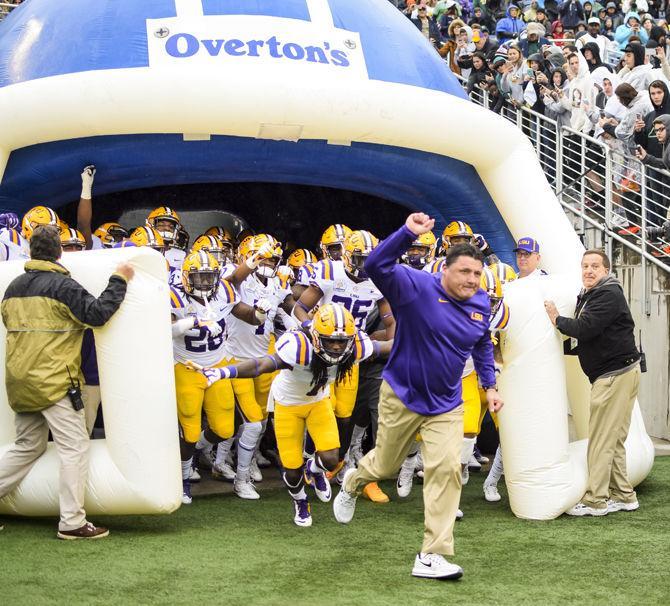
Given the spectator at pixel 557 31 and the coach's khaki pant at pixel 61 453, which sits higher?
the spectator at pixel 557 31

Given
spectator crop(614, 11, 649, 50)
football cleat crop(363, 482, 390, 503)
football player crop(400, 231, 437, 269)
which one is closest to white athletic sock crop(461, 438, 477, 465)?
football cleat crop(363, 482, 390, 503)

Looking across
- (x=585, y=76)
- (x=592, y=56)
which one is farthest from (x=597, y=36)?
(x=585, y=76)

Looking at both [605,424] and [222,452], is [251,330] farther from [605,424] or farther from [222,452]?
[605,424]

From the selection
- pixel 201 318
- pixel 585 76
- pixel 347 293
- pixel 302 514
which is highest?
pixel 585 76

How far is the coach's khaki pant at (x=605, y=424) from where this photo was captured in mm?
6195

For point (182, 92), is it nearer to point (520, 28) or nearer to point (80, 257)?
point (80, 257)

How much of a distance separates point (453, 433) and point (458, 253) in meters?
0.85

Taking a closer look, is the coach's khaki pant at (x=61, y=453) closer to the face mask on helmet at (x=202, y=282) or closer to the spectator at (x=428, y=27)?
the face mask on helmet at (x=202, y=282)

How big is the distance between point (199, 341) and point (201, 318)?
8.4 inches

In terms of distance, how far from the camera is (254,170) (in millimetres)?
8203

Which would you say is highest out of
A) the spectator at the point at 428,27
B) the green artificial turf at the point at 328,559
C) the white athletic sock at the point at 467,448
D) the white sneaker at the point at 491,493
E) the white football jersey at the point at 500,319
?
the spectator at the point at 428,27

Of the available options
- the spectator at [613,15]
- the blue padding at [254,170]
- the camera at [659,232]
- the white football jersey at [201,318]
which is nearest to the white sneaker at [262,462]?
the white football jersey at [201,318]

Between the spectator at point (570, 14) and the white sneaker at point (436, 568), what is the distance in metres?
11.3

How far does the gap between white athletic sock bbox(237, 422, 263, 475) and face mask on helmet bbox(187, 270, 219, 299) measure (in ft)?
3.18
